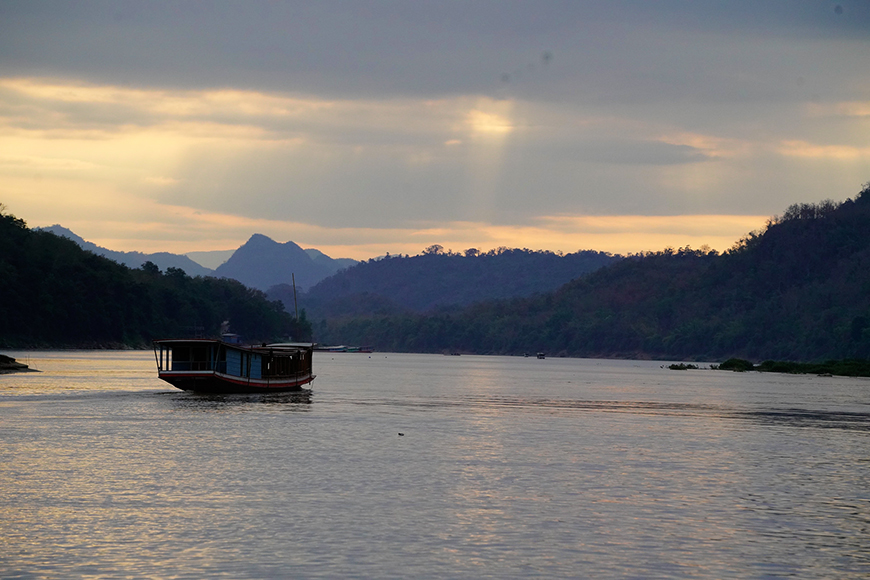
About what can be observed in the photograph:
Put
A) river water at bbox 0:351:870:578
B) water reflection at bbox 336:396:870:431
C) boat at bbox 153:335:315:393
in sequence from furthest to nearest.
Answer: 1. boat at bbox 153:335:315:393
2. water reflection at bbox 336:396:870:431
3. river water at bbox 0:351:870:578

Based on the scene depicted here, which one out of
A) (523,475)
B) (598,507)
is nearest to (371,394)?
(523,475)

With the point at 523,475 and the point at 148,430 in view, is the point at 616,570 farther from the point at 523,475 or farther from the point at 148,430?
the point at 148,430

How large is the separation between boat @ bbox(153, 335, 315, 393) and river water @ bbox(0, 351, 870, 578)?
32.1 ft

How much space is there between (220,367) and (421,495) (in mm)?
51103

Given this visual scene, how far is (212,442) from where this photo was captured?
49844 mm

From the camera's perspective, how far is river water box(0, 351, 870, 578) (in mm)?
24438

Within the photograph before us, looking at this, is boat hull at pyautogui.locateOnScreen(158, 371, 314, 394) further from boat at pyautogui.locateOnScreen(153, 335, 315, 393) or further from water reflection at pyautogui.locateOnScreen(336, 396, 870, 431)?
water reflection at pyautogui.locateOnScreen(336, 396, 870, 431)

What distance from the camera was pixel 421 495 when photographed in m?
34.3

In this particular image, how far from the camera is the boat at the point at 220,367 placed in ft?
264

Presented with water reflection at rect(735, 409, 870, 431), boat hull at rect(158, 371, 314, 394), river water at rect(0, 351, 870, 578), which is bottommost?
water reflection at rect(735, 409, 870, 431)

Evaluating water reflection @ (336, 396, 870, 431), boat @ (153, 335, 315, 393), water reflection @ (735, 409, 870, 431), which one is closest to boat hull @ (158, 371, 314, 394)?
boat @ (153, 335, 315, 393)

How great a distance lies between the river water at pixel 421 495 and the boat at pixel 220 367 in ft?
32.1

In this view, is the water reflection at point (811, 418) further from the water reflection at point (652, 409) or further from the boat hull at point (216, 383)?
the boat hull at point (216, 383)

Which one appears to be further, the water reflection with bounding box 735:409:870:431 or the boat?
the boat
